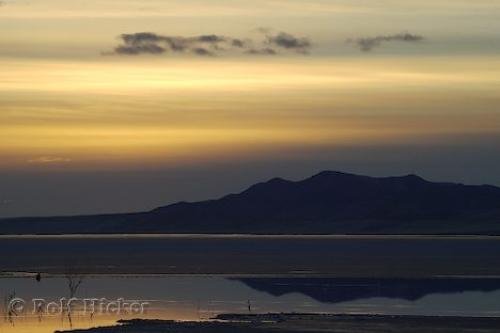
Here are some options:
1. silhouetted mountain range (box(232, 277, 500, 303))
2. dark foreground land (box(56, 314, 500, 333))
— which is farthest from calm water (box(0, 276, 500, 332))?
dark foreground land (box(56, 314, 500, 333))

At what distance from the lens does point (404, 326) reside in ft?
178

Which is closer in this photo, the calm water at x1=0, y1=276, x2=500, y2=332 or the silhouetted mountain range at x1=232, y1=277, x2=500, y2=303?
the calm water at x1=0, y1=276, x2=500, y2=332

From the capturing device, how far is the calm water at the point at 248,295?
61625 mm

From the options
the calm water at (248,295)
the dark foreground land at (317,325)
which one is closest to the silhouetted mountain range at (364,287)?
the calm water at (248,295)

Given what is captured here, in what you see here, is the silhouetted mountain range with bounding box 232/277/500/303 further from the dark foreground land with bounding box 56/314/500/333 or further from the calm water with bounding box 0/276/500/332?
the dark foreground land with bounding box 56/314/500/333

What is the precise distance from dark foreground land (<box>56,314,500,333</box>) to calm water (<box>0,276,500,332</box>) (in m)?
2.86

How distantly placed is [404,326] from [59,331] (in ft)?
48.0

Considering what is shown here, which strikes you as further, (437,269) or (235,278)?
(437,269)

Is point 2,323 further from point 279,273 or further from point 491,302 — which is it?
point 279,273

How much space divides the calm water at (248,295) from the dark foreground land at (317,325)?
2.86 meters

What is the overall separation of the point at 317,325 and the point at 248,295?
21.5 metres

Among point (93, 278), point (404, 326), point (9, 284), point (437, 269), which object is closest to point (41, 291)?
point (9, 284)

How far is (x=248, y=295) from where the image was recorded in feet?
251

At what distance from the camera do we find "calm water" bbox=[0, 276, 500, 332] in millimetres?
61625
